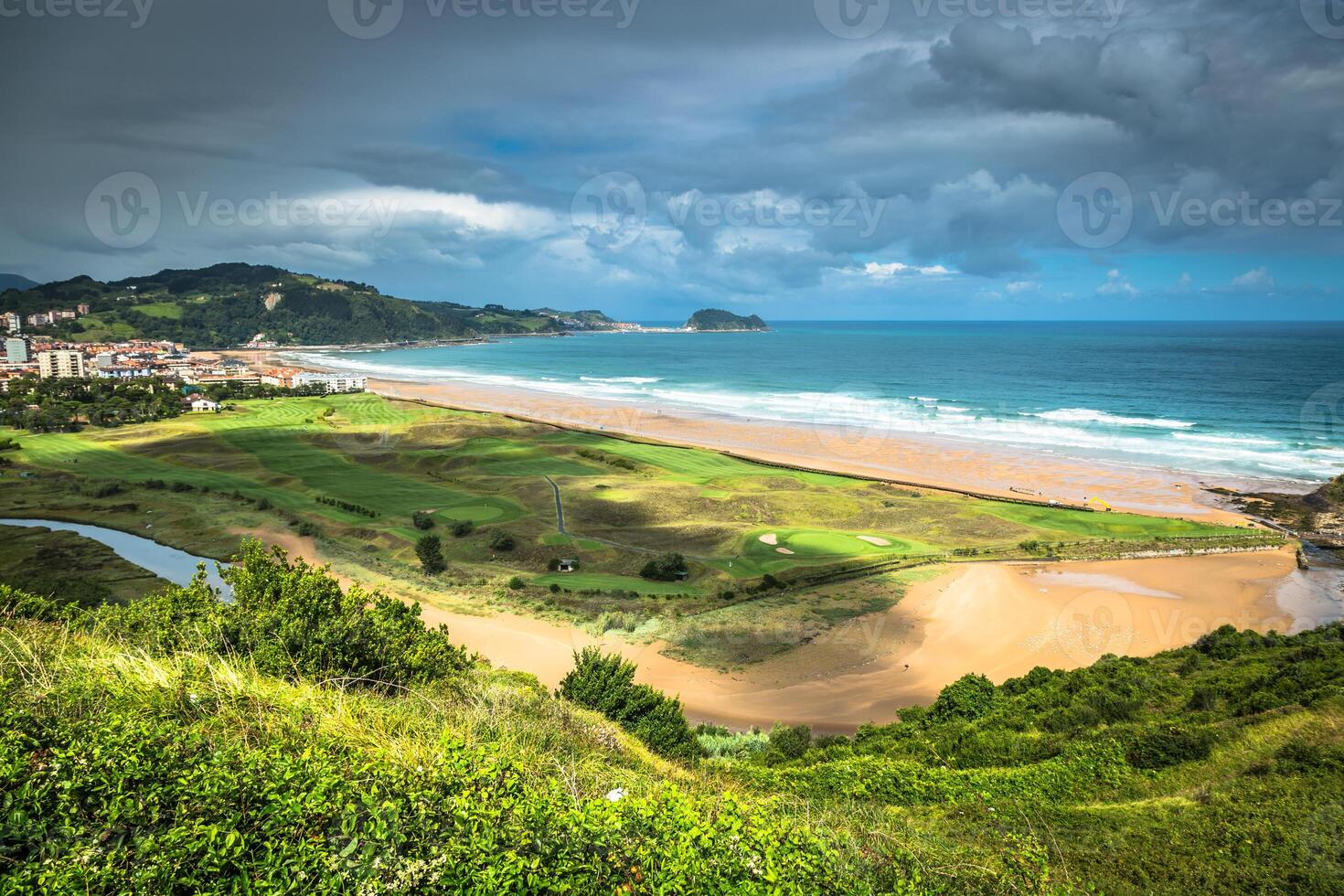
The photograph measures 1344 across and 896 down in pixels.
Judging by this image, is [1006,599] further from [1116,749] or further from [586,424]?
[586,424]

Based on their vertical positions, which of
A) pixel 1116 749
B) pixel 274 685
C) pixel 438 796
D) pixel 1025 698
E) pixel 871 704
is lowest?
pixel 871 704

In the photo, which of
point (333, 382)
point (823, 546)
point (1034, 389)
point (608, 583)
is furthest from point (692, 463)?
point (333, 382)

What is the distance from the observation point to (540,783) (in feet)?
23.2

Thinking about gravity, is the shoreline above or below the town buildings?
below

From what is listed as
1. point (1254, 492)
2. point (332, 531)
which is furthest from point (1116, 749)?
point (1254, 492)

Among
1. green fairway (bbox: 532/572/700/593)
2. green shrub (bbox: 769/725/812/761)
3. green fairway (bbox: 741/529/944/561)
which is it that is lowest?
green fairway (bbox: 532/572/700/593)

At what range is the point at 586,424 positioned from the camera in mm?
75812

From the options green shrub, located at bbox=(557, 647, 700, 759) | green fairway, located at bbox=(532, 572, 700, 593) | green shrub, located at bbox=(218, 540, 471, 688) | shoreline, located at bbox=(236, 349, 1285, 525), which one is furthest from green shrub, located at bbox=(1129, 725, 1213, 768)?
shoreline, located at bbox=(236, 349, 1285, 525)

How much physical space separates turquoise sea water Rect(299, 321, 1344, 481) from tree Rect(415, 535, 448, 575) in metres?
49.6

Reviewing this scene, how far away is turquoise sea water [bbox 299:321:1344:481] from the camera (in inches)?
2338

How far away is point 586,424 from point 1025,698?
62396 millimetres

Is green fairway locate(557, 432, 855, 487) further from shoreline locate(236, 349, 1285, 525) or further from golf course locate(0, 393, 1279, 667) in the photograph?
shoreline locate(236, 349, 1285, 525)

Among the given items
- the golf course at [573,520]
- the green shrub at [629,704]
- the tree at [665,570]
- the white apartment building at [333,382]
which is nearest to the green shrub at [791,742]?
the green shrub at [629,704]

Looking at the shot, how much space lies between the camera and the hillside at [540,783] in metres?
5.21
